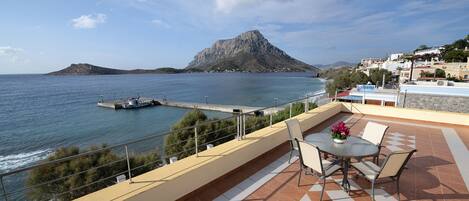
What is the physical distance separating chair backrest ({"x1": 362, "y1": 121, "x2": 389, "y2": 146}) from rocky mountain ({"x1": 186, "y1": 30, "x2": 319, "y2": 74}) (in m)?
142

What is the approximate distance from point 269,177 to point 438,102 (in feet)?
53.5

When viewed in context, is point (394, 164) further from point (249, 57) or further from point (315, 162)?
point (249, 57)

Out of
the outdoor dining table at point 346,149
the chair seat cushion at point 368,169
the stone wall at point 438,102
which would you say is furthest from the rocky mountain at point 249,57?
the chair seat cushion at point 368,169

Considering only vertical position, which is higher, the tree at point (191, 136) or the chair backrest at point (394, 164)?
the chair backrest at point (394, 164)

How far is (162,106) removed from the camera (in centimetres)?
4344

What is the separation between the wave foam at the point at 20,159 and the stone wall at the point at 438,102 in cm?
2717

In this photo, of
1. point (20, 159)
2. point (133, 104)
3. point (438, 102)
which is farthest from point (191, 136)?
point (133, 104)

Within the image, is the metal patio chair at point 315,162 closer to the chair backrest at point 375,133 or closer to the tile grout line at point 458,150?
the chair backrest at point 375,133

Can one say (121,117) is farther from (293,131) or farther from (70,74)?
(70,74)

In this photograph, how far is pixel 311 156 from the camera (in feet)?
9.32

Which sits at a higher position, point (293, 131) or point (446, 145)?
point (293, 131)

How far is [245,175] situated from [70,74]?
567ft

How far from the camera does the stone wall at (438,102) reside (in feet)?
42.4

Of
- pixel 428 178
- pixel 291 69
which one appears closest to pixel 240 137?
pixel 428 178
